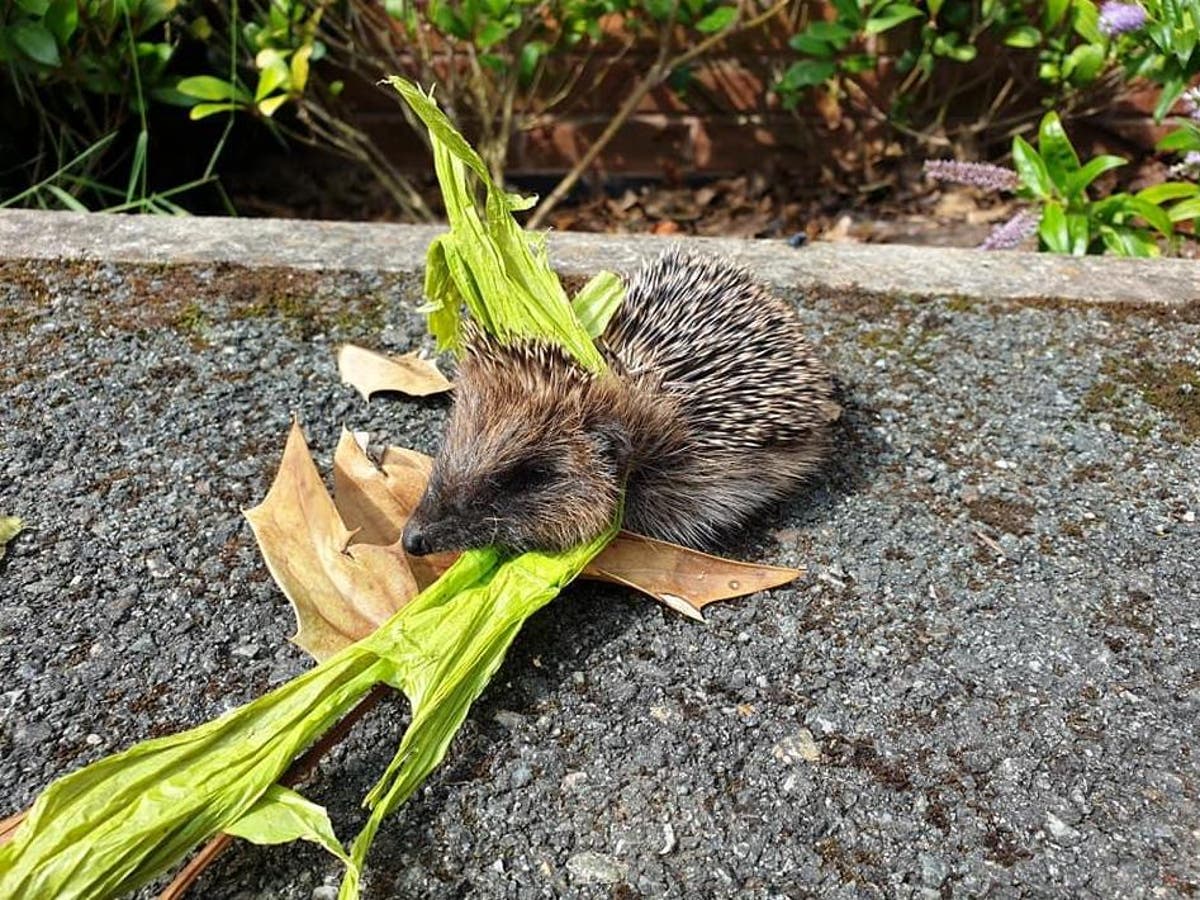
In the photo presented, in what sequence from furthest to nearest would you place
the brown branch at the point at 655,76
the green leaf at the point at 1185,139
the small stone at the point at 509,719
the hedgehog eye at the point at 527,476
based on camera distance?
the brown branch at the point at 655,76 → the green leaf at the point at 1185,139 → the hedgehog eye at the point at 527,476 → the small stone at the point at 509,719

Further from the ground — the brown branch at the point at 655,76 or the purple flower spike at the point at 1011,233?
the brown branch at the point at 655,76

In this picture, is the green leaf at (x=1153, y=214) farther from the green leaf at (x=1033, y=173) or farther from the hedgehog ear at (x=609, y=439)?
the hedgehog ear at (x=609, y=439)

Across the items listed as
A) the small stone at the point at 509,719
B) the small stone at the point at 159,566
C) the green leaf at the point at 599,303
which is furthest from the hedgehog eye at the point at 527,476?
the small stone at the point at 159,566

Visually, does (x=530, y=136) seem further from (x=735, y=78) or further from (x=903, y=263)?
(x=903, y=263)

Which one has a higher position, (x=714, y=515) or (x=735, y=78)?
(x=714, y=515)

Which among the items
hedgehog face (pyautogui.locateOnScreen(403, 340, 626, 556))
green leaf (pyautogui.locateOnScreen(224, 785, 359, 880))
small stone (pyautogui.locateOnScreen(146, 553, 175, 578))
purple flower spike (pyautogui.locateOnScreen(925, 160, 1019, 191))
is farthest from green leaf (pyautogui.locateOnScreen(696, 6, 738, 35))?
green leaf (pyautogui.locateOnScreen(224, 785, 359, 880))

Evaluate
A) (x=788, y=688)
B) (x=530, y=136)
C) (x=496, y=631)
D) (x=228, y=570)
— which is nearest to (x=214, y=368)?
(x=228, y=570)
